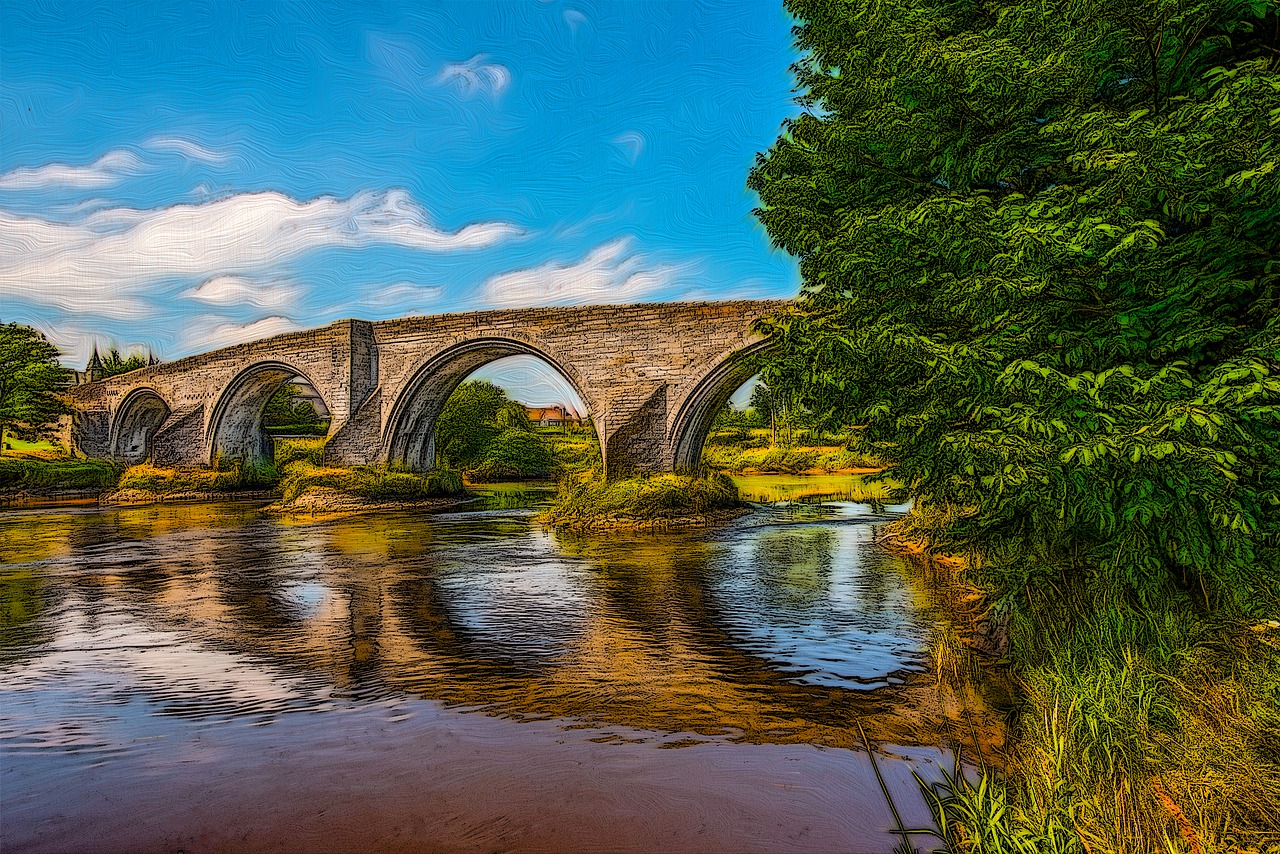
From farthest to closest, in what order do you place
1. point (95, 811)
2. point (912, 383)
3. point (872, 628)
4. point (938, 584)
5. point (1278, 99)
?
point (938, 584) → point (872, 628) → point (912, 383) → point (95, 811) → point (1278, 99)

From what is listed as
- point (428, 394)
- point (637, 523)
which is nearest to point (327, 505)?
point (428, 394)

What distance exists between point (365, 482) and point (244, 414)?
37.3 ft

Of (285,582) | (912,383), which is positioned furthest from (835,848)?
(285,582)

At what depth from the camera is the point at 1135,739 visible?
3932mm

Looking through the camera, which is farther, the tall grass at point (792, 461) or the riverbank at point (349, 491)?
the tall grass at point (792, 461)

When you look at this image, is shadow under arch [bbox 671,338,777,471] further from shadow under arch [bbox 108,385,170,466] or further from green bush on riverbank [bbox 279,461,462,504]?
shadow under arch [bbox 108,385,170,466]

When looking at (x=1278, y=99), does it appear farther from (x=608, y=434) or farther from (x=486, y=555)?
(x=608, y=434)

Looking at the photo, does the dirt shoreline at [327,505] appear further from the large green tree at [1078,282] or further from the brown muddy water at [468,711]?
the large green tree at [1078,282]

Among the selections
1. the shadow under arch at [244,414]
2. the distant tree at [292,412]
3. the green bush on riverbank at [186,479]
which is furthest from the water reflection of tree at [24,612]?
the distant tree at [292,412]

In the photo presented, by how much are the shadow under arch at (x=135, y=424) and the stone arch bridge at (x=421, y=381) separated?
7 cm

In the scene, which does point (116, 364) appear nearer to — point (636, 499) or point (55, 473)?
point (55, 473)

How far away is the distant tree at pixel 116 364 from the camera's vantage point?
63.8 m

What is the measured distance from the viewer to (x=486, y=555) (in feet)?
49.2

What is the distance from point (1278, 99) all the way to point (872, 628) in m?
6.19
